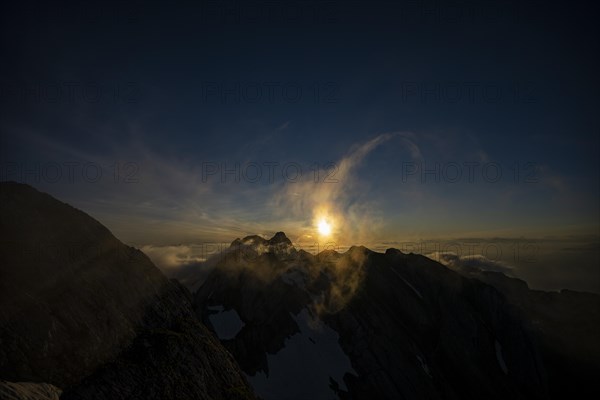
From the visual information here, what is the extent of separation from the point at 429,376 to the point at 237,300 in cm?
8385

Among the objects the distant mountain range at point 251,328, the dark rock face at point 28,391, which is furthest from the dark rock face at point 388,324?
the dark rock face at point 28,391

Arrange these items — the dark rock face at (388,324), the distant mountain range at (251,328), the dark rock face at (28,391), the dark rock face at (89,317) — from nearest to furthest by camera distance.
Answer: the dark rock face at (28,391), the dark rock face at (89,317), the distant mountain range at (251,328), the dark rock face at (388,324)

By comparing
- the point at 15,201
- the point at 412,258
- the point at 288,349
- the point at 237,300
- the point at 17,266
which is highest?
the point at 15,201

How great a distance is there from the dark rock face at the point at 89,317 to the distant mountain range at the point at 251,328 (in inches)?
3.5

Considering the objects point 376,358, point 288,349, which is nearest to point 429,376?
point 376,358

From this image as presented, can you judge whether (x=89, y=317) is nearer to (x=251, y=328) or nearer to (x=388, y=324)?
(x=251, y=328)

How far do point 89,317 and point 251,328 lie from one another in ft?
363

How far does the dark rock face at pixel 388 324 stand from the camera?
105812 mm

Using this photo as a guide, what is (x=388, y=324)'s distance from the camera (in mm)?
122188

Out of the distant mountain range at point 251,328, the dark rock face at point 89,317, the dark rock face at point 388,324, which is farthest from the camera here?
the dark rock face at point 388,324

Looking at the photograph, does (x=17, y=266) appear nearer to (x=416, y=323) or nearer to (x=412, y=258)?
(x=416, y=323)

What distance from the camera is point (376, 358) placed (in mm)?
108188

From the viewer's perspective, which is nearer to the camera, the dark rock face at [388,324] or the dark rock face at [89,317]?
the dark rock face at [89,317]

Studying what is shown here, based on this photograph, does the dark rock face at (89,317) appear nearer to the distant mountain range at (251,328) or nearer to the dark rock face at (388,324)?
the distant mountain range at (251,328)
